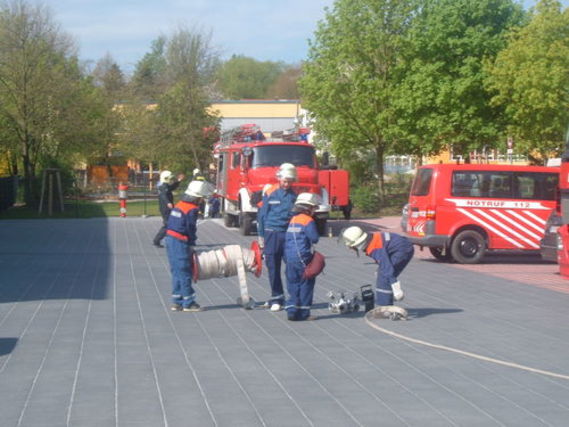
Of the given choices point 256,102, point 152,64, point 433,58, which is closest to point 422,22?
point 433,58

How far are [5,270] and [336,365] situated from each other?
403 inches

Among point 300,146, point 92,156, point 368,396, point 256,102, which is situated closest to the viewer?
point 368,396

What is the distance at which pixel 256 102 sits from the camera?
86438 mm

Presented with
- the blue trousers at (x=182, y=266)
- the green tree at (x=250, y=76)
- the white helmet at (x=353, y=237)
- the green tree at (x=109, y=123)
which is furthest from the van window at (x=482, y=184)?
the green tree at (x=250, y=76)

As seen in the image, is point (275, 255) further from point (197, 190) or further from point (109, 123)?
point (109, 123)

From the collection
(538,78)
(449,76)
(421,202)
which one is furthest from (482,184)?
(449,76)

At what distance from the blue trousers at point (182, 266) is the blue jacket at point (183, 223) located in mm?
70

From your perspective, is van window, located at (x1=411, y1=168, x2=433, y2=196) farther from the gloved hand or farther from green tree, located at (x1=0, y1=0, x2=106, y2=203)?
green tree, located at (x1=0, y1=0, x2=106, y2=203)

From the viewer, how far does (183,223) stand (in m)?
12.5

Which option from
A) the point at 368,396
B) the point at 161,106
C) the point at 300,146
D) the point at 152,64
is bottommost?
the point at 368,396

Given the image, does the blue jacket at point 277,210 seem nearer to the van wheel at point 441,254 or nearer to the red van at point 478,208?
the red van at point 478,208

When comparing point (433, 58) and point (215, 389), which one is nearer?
point (215, 389)

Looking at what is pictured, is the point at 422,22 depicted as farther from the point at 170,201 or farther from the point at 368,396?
the point at 368,396

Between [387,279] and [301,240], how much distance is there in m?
1.21
